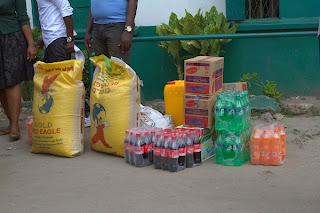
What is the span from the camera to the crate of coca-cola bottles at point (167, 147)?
4.79 meters

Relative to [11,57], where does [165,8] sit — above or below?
above

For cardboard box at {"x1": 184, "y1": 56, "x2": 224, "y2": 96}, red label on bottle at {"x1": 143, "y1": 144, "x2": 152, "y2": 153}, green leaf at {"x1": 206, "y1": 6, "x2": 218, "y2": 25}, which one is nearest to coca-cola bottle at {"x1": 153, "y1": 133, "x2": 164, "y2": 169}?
red label on bottle at {"x1": 143, "y1": 144, "x2": 152, "y2": 153}

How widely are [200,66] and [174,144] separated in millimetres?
802

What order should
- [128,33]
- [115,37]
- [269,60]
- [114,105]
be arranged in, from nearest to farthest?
Answer: 1. [114,105]
2. [128,33]
3. [115,37]
4. [269,60]

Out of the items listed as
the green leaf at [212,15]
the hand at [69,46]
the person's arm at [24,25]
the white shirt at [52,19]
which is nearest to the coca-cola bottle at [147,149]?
the hand at [69,46]

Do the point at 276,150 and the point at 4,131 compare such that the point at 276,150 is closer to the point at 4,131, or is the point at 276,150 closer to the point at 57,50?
the point at 57,50

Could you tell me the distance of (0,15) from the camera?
18.6 feet

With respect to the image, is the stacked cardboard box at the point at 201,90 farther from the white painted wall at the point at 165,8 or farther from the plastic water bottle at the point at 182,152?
the white painted wall at the point at 165,8

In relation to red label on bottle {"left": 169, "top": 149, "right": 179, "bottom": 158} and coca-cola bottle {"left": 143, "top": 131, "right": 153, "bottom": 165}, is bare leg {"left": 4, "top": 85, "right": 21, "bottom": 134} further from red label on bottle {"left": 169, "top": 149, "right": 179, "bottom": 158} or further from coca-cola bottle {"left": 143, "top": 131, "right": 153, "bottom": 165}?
red label on bottle {"left": 169, "top": 149, "right": 179, "bottom": 158}

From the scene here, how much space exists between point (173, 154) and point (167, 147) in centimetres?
9

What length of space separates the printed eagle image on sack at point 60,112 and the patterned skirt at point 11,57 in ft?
1.79

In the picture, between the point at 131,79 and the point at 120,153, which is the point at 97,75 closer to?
the point at 131,79

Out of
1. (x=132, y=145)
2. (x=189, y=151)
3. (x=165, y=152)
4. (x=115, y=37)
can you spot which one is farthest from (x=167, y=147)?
(x=115, y=37)

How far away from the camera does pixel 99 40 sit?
579 centimetres
